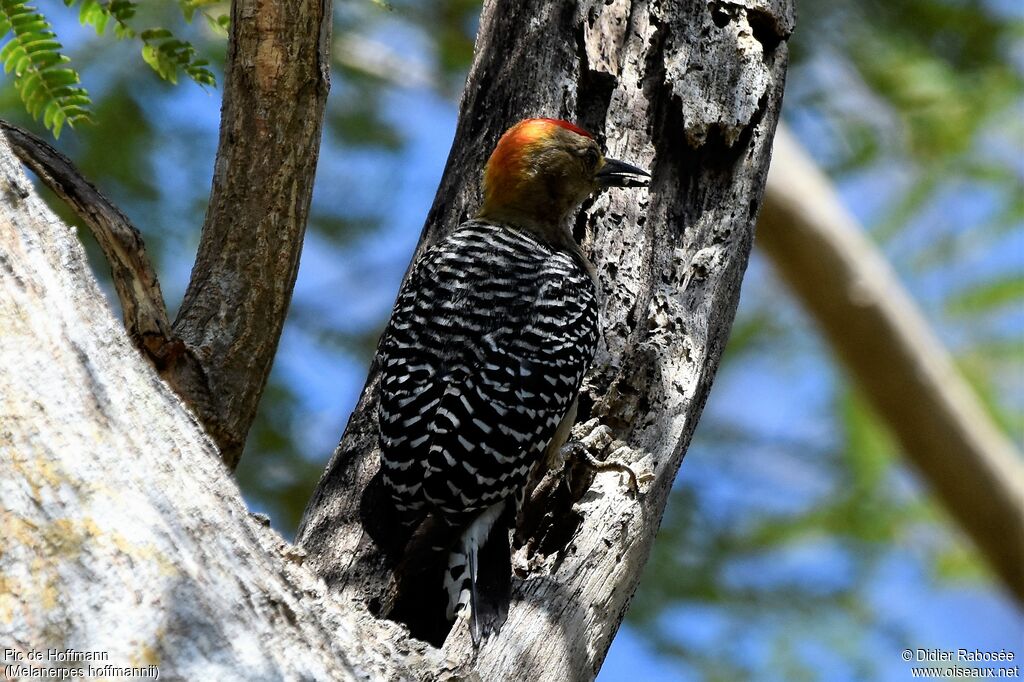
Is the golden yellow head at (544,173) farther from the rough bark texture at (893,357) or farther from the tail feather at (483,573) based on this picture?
the rough bark texture at (893,357)

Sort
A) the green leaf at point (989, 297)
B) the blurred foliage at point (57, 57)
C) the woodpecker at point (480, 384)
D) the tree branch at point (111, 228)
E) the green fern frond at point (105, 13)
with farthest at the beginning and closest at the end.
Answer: the green leaf at point (989, 297), the woodpecker at point (480, 384), the green fern frond at point (105, 13), the blurred foliage at point (57, 57), the tree branch at point (111, 228)

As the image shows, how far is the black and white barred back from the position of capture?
164 inches

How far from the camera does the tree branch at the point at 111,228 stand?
3696 millimetres

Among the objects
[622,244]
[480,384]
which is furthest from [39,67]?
[622,244]

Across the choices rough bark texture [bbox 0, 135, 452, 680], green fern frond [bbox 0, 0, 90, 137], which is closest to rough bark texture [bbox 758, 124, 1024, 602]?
green fern frond [bbox 0, 0, 90, 137]

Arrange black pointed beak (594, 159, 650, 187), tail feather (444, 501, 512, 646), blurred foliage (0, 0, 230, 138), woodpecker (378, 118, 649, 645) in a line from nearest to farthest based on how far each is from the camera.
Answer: tail feather (444, 501, 512, 646)
blurred foliage (0, 0, 230, 138)
woodpecker (378, 118, 649, 645)
black pointed beak (594, 159, 650, 187)

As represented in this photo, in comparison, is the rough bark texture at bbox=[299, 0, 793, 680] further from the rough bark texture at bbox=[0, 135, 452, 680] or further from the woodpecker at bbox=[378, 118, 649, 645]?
the rough bark texture at bbox=[0, 135, 452, 680]

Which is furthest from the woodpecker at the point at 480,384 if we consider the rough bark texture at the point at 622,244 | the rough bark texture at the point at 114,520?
the rough bark texture at the point at 114,520

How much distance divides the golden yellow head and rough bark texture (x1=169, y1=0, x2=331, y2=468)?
3.72 ft

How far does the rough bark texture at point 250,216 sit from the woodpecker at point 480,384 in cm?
57

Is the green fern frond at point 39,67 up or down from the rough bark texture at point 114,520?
up

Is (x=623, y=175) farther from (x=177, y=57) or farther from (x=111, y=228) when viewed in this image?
(x=111, y=228)

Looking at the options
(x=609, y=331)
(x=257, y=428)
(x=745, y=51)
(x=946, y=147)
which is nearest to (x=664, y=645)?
(x=257, y=428)

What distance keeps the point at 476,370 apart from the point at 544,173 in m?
1.31
